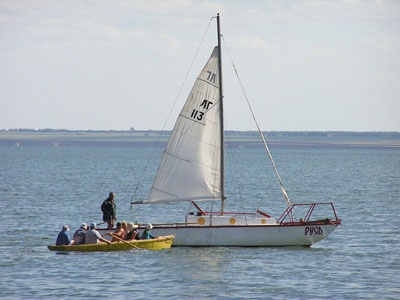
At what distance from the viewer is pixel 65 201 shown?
6838 cm

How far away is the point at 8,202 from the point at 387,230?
2835 cm

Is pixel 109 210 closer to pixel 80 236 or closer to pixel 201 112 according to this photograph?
pixel 80 236

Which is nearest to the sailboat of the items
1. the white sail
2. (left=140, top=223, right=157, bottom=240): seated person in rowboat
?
the white sail

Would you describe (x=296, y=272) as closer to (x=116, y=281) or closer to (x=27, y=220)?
(x=116, y=281)

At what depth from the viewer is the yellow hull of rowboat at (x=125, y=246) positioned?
40.3 metres

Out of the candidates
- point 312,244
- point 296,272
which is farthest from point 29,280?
point 312,244

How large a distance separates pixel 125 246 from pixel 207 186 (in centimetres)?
482

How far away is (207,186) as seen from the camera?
141 feet

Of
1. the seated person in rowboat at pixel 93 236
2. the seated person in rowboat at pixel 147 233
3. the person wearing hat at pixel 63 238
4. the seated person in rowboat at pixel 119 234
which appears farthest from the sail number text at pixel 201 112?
the person wearing hat at pixel 63 238

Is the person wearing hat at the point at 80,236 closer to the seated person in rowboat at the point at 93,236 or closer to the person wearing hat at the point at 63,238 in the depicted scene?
the seated person in rowboat at the point at 93,236

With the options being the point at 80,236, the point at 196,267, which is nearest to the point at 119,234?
the point at 80,236

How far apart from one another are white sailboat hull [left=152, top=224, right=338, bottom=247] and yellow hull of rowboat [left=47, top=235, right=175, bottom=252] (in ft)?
2.28

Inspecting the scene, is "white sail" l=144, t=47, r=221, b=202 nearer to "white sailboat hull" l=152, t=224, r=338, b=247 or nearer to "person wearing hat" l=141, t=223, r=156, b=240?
"white sailboat hull" l=152, t=224, r=338, b=247

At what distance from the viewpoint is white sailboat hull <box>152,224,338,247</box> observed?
4156 centimetres
